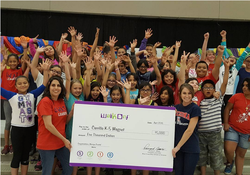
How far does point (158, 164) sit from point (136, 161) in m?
0.28

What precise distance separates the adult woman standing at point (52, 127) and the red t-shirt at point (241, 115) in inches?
101

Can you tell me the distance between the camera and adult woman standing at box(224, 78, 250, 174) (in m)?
3.68

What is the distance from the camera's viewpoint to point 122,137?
299 centimetres

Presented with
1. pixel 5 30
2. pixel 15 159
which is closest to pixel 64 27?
pixel 5 30

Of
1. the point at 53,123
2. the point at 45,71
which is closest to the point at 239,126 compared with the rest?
the point at 53,123

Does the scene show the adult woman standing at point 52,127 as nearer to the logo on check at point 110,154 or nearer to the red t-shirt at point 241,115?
the logo on check at point 110,154

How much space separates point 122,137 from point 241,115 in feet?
6.50

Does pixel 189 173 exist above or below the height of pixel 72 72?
below

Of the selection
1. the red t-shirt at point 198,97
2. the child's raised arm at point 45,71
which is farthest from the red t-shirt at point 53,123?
the red t-shirt at point 198,97

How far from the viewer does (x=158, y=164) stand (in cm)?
298

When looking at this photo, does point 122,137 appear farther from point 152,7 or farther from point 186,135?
point 152,7

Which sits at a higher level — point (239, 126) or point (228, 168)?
point (239, 126)

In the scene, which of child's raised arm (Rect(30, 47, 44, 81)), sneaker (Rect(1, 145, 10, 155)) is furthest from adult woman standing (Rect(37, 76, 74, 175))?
sneaker (Rect(1, 145, 10, 155))

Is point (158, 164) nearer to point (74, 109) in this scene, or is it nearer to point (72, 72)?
point (74, 109)
